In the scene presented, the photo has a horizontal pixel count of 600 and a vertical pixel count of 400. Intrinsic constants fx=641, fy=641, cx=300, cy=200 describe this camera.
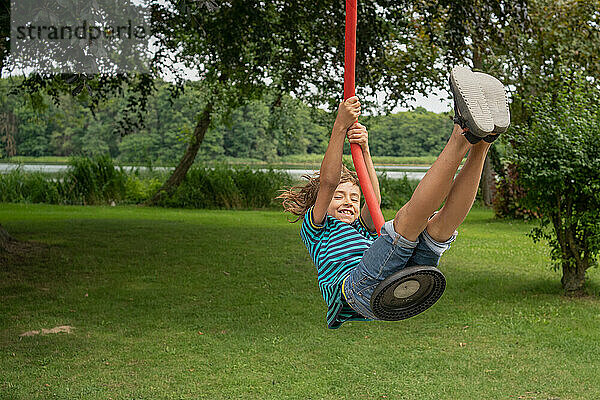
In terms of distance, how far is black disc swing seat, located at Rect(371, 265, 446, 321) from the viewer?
2.37m

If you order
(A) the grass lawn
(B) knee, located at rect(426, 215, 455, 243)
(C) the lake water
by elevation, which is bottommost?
(A) the grass lawn

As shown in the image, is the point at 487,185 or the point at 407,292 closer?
the point at 407,292

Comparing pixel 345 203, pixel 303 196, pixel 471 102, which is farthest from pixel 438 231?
pixel 303 196

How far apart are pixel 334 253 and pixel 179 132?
19.0m

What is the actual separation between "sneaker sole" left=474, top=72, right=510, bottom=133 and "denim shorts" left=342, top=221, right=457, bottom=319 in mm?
493

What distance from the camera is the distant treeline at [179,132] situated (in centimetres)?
2155

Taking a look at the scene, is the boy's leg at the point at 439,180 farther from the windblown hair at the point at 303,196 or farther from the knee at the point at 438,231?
the windblown hair at the point at 303,196

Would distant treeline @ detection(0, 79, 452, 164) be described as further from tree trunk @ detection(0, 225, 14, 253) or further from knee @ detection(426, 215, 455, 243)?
knee @ detection(426, 215, 455, 243)

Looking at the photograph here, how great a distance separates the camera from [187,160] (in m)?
14.8

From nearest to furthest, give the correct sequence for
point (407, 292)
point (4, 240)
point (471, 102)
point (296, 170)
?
point (471, 102) → point (407, 292) → point (4, 240) → point (296, 170)

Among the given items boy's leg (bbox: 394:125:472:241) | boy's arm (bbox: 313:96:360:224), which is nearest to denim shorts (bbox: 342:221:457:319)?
boy's leg (bbox: 394:125:472:241)

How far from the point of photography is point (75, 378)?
14.1 ft

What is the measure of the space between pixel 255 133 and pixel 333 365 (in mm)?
22828

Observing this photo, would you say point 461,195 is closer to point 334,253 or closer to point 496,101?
point 496,101
